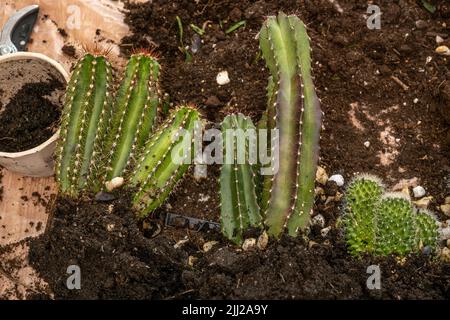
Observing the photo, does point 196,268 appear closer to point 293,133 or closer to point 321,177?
point 293,133

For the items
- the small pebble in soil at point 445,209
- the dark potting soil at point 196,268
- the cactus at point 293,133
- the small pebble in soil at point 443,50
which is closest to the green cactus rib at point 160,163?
the dark potting soil at point 196,268

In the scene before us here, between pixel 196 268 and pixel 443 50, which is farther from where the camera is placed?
pixel 443 50

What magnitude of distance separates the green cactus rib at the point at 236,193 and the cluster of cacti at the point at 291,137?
0.01 m

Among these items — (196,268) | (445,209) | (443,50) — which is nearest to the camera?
(196,268)

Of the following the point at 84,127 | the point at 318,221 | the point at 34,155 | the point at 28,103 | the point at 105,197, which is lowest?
the point at 318,221

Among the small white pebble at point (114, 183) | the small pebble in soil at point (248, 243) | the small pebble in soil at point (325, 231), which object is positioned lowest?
the small pebble in soil at point (248, 243)

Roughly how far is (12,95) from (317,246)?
6.66 ft

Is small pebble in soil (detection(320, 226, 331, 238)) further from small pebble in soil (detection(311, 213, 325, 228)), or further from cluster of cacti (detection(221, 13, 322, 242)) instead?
cluster of cacti (detection(221, 13, 322, 242))

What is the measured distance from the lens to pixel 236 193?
138 inches

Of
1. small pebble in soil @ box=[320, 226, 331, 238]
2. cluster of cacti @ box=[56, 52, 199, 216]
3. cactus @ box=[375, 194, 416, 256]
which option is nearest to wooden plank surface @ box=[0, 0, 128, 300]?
cluster of cacti @ box=[56, 52, 199, 216]

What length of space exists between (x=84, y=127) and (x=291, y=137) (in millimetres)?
1116

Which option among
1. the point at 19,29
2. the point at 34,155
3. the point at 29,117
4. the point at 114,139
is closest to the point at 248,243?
the point at 114,139

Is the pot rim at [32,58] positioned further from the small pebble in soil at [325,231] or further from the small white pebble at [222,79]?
the small pebble in soil at [325,231]

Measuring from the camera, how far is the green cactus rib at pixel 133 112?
355 centimetres
